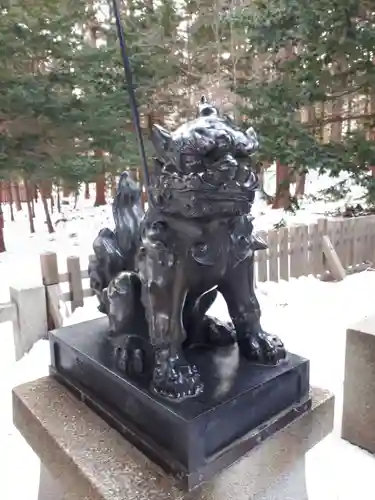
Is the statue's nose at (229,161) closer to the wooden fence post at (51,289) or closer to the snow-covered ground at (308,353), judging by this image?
the snow-covered ground at (308,353)

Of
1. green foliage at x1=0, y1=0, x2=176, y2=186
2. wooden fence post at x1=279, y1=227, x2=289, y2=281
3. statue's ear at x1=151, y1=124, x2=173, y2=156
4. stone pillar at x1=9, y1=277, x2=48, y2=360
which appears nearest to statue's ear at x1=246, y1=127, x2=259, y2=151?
statue's ear at x1=151, y1=124, x2=173, y2=156

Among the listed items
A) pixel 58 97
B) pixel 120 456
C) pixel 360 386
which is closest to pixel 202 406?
pixel 120 456

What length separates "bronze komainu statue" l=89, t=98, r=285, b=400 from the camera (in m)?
0.65

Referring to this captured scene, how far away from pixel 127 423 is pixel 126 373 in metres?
0.09

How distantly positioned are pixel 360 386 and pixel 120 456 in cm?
103

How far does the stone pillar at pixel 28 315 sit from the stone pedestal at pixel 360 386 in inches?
58.8

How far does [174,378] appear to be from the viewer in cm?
72

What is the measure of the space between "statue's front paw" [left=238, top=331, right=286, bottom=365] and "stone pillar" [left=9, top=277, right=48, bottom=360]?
1605 millimetres

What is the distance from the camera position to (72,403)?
36.2 inches

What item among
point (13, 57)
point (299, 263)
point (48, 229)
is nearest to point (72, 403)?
point (299, 263)

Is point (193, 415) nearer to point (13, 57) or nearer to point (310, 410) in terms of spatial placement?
point (310, 410)

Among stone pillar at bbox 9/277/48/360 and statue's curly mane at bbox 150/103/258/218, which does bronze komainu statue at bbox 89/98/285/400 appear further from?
stone pillar at bbox 9/277/48/360

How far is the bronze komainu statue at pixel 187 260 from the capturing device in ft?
2.13

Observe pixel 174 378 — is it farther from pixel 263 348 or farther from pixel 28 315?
pixel 28 315
